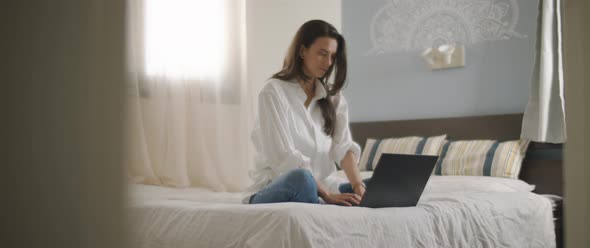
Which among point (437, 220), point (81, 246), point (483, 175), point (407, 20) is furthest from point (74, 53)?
point (407, 20)

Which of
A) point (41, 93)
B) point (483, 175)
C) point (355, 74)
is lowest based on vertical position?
point (483, 175)

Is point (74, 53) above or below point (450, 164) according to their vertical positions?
above

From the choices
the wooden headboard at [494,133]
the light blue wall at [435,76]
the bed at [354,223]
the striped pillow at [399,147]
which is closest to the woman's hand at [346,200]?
the bed at [354,223]

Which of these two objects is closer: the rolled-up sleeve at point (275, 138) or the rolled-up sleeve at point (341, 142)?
the rolled-up sleeve at point (275, 138)

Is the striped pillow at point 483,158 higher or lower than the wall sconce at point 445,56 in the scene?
lower

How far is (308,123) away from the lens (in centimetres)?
258

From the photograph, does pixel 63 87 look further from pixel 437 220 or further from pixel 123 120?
pixel 437 220

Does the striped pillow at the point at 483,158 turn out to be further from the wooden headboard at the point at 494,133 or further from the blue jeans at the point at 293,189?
the blue jeans at the point at 293,189

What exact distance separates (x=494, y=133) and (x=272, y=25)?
1.66m

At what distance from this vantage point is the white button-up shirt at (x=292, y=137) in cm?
236

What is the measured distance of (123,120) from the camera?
1.45 ft

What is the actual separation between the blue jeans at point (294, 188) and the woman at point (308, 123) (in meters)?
0.01

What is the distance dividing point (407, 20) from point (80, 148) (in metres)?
4.03

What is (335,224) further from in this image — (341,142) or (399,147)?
(399,147)
